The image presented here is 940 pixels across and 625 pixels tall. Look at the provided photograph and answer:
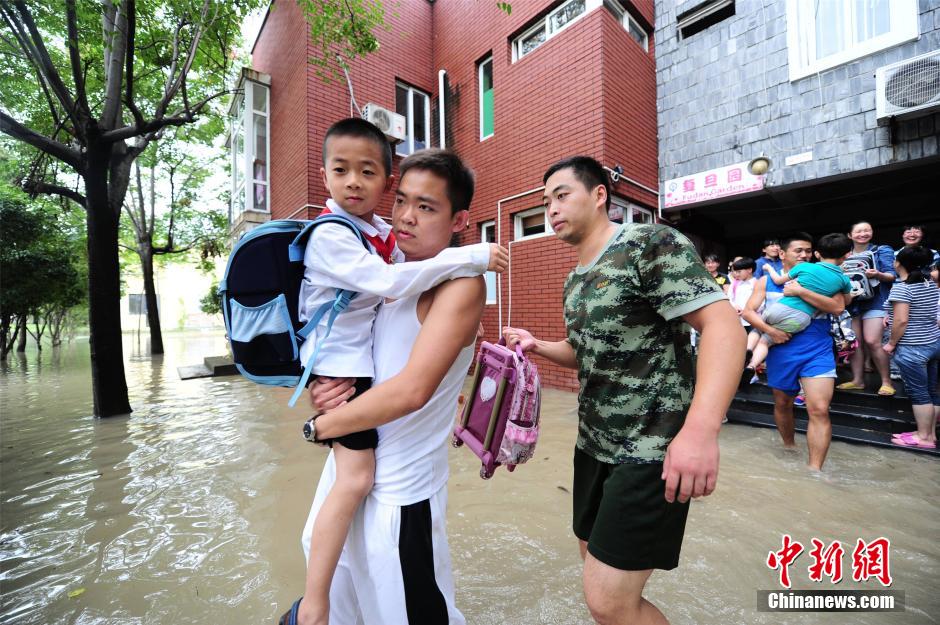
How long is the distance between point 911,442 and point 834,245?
2374mm

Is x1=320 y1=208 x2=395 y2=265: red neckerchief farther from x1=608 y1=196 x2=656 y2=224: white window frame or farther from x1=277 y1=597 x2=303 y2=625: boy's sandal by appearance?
x1=608 y1=196 x2=656 y2=224: white window frame

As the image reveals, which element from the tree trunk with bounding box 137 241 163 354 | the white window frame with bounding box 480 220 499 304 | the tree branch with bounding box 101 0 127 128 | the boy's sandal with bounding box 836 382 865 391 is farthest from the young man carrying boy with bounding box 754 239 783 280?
the tree trunk with bounding box 137 241 163 354

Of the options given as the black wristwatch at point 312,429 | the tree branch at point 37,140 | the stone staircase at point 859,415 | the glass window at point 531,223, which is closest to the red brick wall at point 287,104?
the tree branch at point 37,140

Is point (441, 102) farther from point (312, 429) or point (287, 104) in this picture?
point (312, 429)

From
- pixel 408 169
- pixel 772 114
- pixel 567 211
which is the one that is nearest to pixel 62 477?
pixel 408 169

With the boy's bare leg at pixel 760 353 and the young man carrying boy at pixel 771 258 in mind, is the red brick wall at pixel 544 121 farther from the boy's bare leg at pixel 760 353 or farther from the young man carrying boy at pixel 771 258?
the boy's bare leg at pixel 760 353

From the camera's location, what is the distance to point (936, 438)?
4.21 meters

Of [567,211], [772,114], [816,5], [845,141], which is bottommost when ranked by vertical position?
[567,211]

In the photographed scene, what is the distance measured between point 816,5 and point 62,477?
1199cm

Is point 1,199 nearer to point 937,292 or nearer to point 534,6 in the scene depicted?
point 534,6

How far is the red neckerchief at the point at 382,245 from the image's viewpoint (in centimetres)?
154

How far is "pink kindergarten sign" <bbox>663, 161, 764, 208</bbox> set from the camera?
7141mm

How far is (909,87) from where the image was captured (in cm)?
533

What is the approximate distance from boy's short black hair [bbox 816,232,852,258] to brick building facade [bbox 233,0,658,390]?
3.85 m
